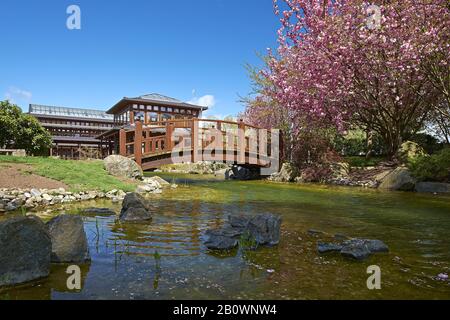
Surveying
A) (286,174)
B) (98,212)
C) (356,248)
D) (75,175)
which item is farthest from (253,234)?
(286,174)

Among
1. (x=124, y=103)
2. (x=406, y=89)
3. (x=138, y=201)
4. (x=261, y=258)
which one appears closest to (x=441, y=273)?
(x=261, y=258)

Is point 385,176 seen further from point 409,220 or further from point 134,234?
point 134,234

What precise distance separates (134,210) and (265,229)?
124 inches

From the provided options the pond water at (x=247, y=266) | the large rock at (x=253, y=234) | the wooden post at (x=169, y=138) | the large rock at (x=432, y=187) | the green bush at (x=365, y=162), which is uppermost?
the wooden post at (x=169, y=138)

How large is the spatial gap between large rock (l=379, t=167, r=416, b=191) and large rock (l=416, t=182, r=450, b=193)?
37 centimetres

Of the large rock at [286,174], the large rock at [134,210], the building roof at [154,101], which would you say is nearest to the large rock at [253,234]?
the large rock at [134,210]

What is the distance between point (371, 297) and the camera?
10.7ft

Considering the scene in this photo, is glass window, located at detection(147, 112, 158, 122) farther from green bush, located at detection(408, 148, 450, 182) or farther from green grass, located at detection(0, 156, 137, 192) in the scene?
green bush, located at detection(408, 148, 450, 182)

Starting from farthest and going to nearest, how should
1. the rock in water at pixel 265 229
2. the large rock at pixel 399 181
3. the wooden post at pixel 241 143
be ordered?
1. the wooden post at pixel 241 143
2. the large rock at pixel 399 181
3. the rock in water at pixel 265 229

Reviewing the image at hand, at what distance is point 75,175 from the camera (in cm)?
1138

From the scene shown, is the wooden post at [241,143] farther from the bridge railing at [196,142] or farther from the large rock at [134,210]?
the large rock at [134,210]

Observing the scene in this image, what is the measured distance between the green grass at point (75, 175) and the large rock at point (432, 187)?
12345 mm

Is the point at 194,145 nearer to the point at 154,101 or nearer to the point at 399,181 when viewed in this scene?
the point at 399,181

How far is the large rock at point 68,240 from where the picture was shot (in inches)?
164
